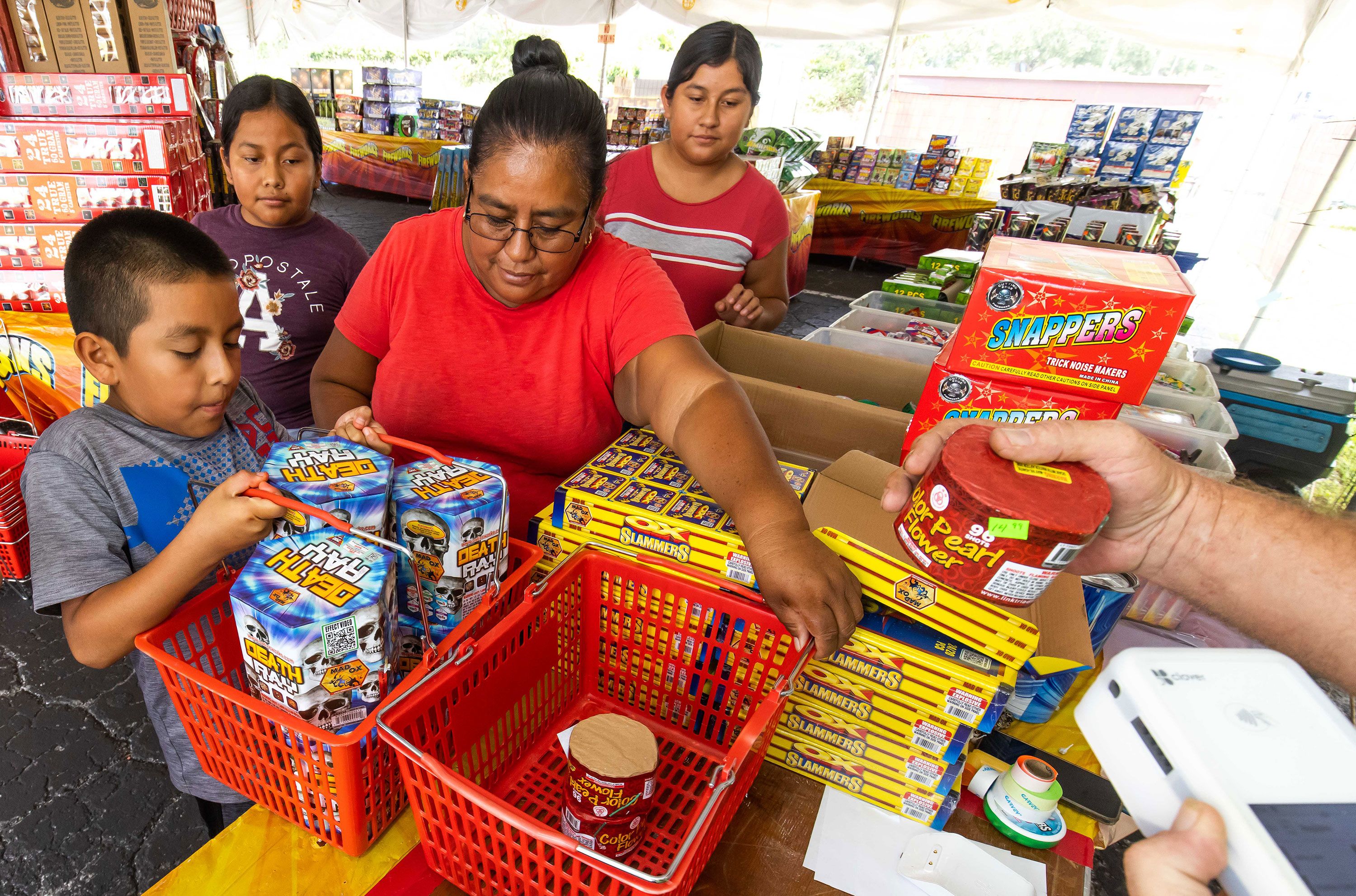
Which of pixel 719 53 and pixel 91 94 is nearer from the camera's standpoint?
pixel 719 53

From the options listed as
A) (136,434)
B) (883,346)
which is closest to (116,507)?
(136,434)

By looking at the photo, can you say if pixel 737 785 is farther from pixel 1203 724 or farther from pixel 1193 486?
pixel 1193 486

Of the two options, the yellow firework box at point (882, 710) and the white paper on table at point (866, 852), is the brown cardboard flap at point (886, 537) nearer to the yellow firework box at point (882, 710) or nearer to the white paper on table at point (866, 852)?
the yellow firework box at point (882, 710)

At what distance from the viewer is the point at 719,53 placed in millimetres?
2209

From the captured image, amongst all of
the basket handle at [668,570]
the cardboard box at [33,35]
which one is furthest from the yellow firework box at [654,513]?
the cardboard box at [33,35]

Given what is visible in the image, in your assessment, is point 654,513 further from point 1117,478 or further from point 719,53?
point 719,53

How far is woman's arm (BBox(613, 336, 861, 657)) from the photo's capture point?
0.92 metres

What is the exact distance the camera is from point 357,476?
87cm

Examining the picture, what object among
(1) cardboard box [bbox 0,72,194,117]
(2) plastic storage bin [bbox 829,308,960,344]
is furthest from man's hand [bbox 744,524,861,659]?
(1) cardboard box [bbox 0,72,194,117]

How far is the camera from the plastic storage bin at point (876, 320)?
3160 millimetres

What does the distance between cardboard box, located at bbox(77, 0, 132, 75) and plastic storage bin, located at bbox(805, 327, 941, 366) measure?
323 centimetres

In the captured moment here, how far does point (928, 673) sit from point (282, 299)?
2149 millimetres

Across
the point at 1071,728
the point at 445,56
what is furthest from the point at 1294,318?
the point at 445,56

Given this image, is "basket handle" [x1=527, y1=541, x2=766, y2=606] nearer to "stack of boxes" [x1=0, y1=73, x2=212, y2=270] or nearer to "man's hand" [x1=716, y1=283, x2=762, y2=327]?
"man's hand" [x1=716, y1=283, x2=762, y2=327]
